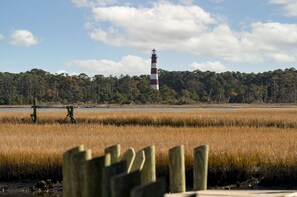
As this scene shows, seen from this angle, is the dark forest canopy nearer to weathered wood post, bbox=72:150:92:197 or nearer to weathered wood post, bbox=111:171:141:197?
weathered wood post, bbox=72:150:92:197

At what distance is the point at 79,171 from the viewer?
7426 millimetres

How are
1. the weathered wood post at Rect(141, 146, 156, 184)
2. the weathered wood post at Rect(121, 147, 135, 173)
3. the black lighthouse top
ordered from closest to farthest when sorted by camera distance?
the weathered wood post at Rect(121, 147, 135, 173)
the weathered wood post at Rect(141, 146, 156, 184)
the black lighthouse top

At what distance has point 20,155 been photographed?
15469 millimetres

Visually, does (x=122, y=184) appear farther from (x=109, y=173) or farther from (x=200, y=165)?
(x=200, y=165)

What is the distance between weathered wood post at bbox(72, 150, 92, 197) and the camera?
738 centimetres

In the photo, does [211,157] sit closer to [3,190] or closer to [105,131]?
[3,190]

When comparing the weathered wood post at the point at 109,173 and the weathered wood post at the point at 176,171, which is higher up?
the weathered wood post at the point at 109,173

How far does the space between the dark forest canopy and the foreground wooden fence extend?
10008cm

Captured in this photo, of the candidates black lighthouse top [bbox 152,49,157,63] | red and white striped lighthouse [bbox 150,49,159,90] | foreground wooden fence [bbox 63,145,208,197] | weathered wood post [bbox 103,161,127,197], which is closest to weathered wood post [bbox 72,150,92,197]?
foreground wooden fence [bbox 63,145,208,197]

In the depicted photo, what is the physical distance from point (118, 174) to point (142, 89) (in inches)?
4675

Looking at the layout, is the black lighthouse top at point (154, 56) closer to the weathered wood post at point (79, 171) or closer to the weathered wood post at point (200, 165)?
the weathered wood post at point (200, 165)

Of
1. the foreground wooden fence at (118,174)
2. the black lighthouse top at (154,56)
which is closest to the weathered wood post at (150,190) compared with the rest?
the foreground wooden fence at (118,174)

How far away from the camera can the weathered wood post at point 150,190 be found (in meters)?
4.88

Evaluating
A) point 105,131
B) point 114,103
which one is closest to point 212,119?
point 105,131
